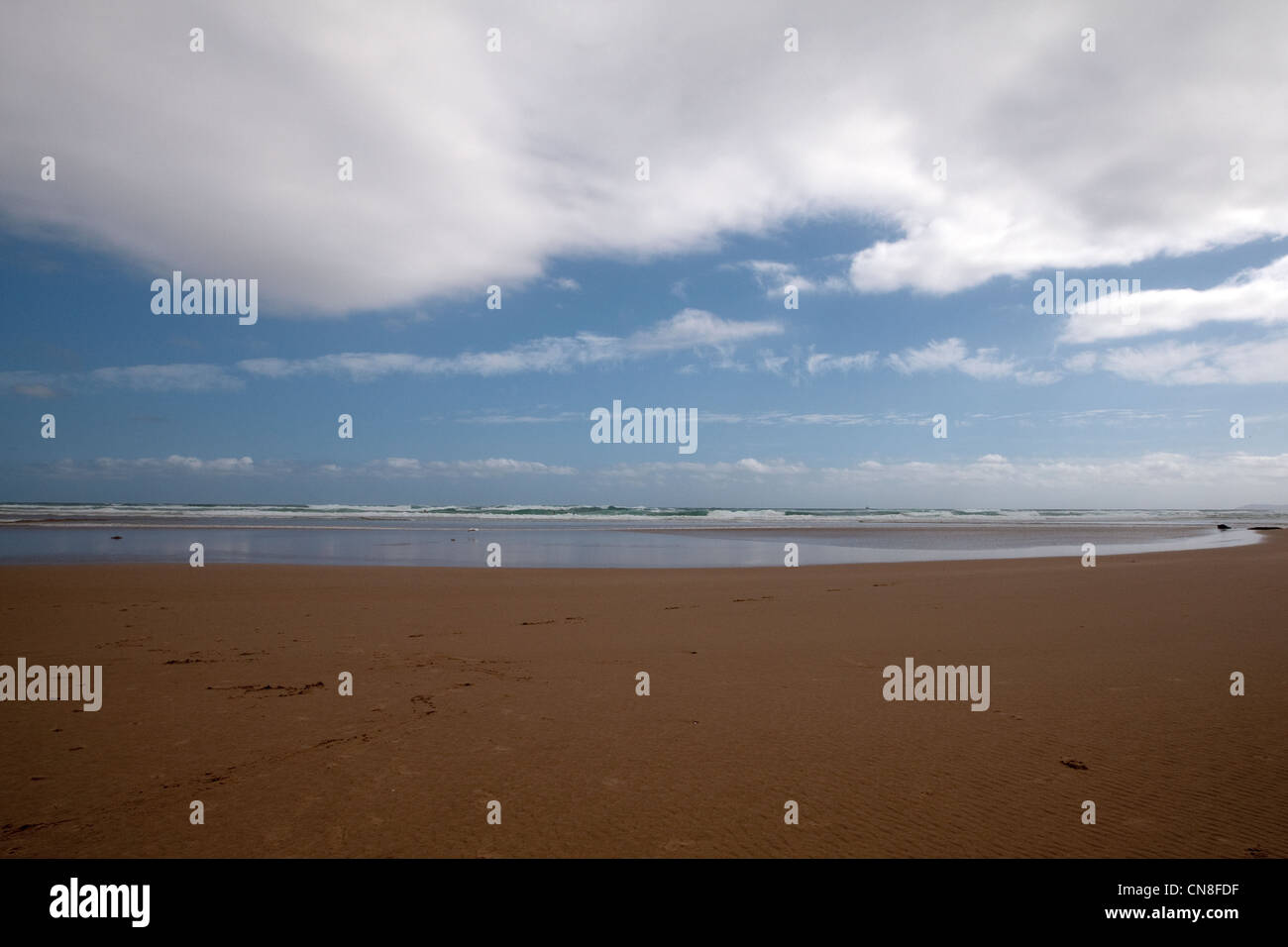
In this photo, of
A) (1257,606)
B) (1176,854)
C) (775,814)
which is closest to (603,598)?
(775,814)

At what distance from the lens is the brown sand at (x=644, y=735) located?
4457mm

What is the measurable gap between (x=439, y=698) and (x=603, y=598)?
24.9ft

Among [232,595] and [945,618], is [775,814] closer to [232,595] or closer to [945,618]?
[945,618]

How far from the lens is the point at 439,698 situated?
7422 millimetres

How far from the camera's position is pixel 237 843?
4289 millimetres

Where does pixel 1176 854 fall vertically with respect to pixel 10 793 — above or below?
below

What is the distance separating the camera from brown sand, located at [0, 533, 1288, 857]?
4457 mm

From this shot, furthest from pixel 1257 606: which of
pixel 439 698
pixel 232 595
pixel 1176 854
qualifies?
pixel 232 595

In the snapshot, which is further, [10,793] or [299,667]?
[299,667]

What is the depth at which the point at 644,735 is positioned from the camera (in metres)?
6.27
